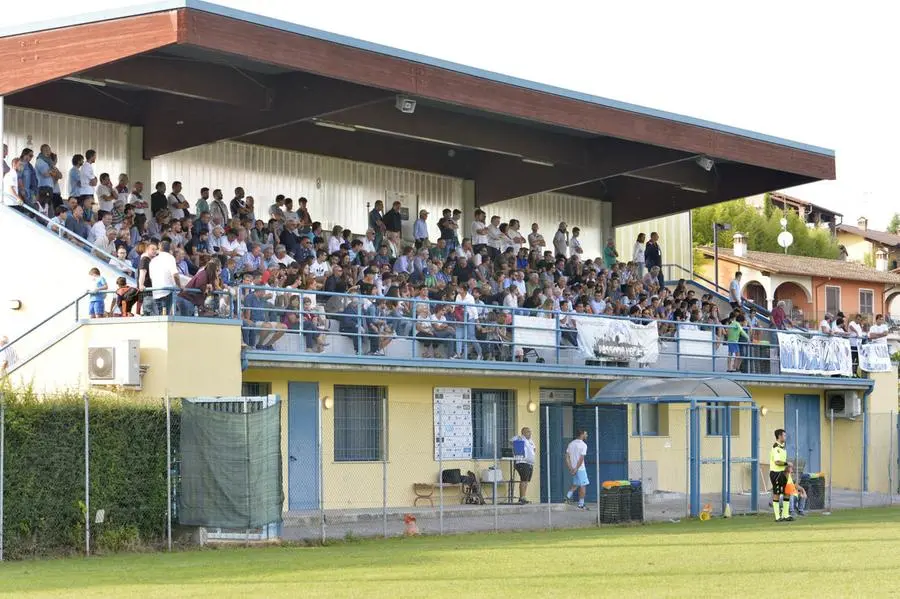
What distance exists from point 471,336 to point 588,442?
Result: 5.23 meters

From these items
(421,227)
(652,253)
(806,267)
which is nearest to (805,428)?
(652,253)

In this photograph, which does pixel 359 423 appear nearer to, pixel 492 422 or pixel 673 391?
pixel 492 422

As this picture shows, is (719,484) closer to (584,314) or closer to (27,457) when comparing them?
(584,314)

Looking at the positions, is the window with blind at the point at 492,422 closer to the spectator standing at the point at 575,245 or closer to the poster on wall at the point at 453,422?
the poster on wall at the point at 453,422

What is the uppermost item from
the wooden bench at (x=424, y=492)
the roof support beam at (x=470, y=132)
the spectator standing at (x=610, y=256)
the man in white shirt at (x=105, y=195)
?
the roof support beam at (x=470, y=132)

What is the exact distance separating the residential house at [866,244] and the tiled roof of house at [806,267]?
2170 centimetres

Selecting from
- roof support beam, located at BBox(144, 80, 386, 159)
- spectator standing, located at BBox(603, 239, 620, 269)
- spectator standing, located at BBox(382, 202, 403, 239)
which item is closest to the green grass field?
roof support beam, located at BBox(144, 80, 386, 159)

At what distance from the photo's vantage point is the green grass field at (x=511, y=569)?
1573 centimetres

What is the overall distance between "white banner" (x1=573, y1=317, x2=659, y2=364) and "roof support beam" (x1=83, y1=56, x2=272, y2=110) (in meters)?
8.44

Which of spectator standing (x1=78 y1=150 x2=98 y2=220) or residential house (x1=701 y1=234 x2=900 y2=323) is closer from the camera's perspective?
spectator standing (x1=78 y1=150 x2=98 y2=220)

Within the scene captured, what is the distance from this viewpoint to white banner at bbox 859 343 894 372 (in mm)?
40094

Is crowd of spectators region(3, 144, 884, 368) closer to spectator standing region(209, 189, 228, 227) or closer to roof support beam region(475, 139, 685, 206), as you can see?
spectator standing region(209, 189, 228, 227)

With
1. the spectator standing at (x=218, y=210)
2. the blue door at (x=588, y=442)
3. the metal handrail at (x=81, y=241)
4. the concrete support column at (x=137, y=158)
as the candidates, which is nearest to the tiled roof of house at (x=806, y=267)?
the blue door at (x=588, y=442)

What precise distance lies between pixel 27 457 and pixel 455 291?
11.9 m
